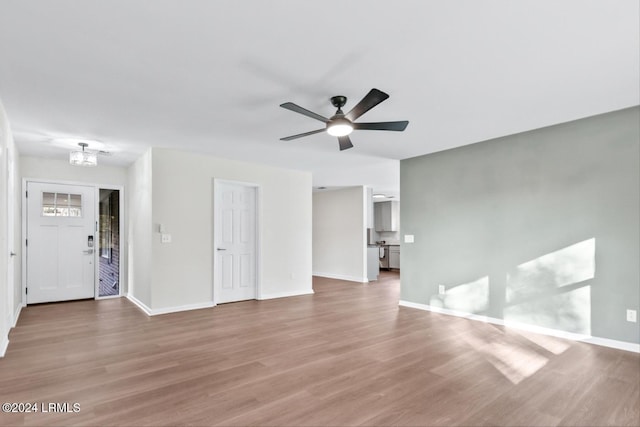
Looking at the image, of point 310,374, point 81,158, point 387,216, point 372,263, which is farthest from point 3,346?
point 387,216

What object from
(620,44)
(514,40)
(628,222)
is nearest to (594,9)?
(514,40)

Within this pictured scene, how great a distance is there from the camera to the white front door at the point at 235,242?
5871mm

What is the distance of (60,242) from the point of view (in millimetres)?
5992

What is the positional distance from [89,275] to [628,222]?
784 centimetres

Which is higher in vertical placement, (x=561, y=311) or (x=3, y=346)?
(x=561, y=311)

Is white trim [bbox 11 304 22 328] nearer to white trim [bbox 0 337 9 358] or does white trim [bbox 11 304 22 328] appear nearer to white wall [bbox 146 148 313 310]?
white trim [bbox 0 337 9 358]

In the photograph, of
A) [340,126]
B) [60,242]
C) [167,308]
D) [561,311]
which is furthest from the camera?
[60,242]

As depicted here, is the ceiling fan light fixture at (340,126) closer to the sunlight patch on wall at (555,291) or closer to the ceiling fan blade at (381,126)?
the ceiling fan blade at (381,126)

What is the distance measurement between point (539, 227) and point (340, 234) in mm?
5434

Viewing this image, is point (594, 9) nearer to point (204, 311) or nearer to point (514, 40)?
point (514, 40)

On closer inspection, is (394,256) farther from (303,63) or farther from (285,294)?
(303,63)

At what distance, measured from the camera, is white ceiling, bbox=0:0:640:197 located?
6.62 ft

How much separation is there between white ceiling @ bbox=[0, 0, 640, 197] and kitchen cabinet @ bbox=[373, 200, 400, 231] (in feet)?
22.5

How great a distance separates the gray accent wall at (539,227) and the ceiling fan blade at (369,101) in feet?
8.81
